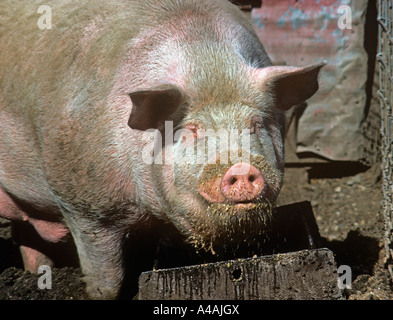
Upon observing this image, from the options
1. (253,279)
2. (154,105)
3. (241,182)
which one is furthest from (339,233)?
(154,105)

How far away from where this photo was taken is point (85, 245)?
402 cm

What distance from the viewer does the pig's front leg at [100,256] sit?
12.9ft

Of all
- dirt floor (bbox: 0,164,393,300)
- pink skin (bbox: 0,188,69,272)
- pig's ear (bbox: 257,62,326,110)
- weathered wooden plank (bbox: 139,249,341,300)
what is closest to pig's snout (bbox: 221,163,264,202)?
weathered wooden plank (bbox: 139,249,341,300)

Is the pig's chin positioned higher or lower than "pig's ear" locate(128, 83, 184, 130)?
lower

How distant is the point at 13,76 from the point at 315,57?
2.93 meters

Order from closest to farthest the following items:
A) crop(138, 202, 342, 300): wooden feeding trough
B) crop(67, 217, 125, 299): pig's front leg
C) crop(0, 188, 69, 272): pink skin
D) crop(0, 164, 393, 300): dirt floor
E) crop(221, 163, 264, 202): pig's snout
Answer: crop(221, 163, 264, 202): pig's snout → crop(138, 202, 342, 300): wooden feeding trough → crop(67, 217, 125, 299): pig's front leg → crop(0, 164, 393, 300): dirt floor → crop(0, 188, 69, 272): pink skin

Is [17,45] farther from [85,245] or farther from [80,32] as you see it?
[85,245]

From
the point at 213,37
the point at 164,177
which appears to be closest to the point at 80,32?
the point at 213,37

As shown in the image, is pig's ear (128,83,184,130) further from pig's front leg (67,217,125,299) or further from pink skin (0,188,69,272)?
pink skin (0,188,69,272)

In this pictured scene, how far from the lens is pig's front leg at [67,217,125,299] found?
392 centimetres

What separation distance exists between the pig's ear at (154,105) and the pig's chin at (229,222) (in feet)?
1.87

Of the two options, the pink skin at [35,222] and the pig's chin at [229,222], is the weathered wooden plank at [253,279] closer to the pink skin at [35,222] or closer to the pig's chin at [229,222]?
the pig's chin at [229,222]

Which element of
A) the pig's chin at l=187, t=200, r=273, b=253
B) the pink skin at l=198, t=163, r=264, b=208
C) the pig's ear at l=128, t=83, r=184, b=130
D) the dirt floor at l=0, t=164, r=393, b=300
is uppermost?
the pig's ear at l=128, t=83, r=184, b=130

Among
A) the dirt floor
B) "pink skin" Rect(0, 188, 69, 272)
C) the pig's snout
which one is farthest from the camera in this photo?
"pink skin" Rect(0, 188, 69, 272)
